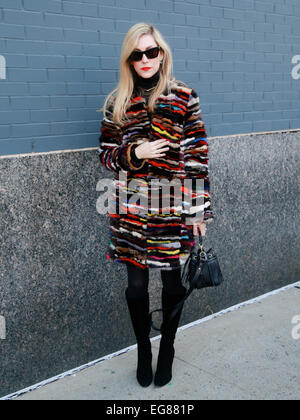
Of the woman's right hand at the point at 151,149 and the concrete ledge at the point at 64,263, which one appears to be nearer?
the woman's right hand at the point at 151,149

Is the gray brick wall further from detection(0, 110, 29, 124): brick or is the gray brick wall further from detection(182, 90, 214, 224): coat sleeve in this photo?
detection(182, 90, 214, 224): coat sleeve

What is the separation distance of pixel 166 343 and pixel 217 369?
1.38ft

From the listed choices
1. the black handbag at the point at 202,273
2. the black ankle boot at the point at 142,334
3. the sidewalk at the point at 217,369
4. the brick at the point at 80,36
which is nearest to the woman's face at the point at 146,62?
the brick at the point at 80,36

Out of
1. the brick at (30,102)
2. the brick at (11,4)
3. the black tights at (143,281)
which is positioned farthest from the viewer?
the black tights at (143,281)

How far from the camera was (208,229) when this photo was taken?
416cm

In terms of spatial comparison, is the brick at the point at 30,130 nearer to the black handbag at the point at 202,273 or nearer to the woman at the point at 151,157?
the woman at the point at 151,157

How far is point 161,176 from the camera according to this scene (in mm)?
2973

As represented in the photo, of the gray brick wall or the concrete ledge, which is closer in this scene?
the gray brick wall

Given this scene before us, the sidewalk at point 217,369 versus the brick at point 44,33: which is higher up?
the brick at point 44,33

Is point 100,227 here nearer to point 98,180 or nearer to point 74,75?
point 98,180

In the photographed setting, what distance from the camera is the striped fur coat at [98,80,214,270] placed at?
293 cm

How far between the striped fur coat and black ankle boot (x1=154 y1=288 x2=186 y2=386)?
0.25 meters

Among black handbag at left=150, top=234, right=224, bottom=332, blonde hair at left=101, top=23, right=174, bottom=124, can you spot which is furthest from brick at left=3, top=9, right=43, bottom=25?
black handbag at left=150, top=234, right=224, bottom=332

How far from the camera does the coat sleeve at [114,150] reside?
2902 mm
